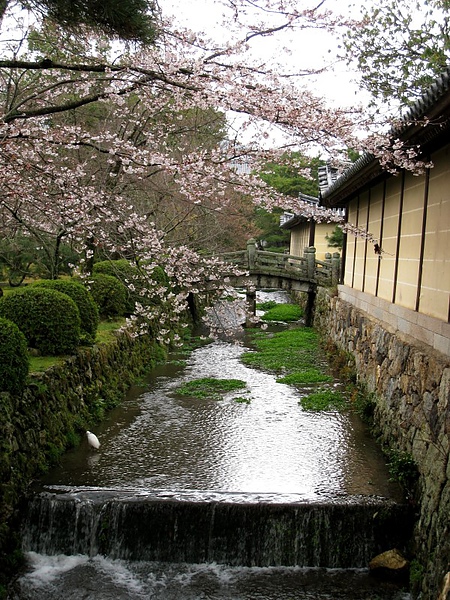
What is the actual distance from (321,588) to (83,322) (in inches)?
280

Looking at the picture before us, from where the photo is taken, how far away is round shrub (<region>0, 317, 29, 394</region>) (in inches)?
313

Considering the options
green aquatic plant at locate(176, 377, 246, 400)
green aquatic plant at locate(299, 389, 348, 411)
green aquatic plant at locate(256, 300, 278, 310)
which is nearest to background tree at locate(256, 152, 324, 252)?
green aquatic plant at locate(256, 300, 278, 310)

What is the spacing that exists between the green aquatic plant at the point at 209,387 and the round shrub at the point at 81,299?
2.71 m

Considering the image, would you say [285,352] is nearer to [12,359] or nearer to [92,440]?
[92,440]

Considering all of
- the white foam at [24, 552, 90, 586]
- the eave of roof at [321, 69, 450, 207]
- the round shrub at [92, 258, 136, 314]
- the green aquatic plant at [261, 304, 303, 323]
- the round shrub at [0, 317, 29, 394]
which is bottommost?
the white foam at [24, 552, 90, 586]

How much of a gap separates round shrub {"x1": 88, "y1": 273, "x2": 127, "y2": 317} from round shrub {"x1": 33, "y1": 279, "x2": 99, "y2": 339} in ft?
10.2

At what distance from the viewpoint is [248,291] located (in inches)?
970

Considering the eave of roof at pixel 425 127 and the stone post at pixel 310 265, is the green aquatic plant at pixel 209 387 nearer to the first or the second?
the eave of roof at pixel 425 127

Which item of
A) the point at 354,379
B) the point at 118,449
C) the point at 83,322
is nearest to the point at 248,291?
the point at 354,379

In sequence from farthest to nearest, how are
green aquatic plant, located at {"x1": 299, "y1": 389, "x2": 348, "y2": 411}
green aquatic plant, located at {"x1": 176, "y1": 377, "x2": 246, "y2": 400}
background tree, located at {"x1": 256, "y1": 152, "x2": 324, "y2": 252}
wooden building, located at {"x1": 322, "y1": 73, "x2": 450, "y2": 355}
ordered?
background tree, located at {"x1": 256, "y1": 152, "x2": 324, "y2": 252}, green aquatic plant, located at {"x1": 176, "y1": 377, "x2": 246, "y2": 400}, green aquatic plant, located at {"x1": 299, "y1": 389, "x2": 348, "y2": 411}, wooden building, located at {"x1": 322, "y1": 73, "x2": 450, "y2": 355}

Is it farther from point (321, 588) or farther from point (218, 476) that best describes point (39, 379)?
point (321, 588)

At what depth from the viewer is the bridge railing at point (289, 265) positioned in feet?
77.7

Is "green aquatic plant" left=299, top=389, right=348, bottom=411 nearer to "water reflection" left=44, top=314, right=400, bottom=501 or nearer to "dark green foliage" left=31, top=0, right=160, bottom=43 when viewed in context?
"water reflection" left=44, top=314, right=400, bottom=501

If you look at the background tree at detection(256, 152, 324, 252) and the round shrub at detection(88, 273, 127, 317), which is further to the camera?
the background tree at detection(256, 152, 324, 252)
